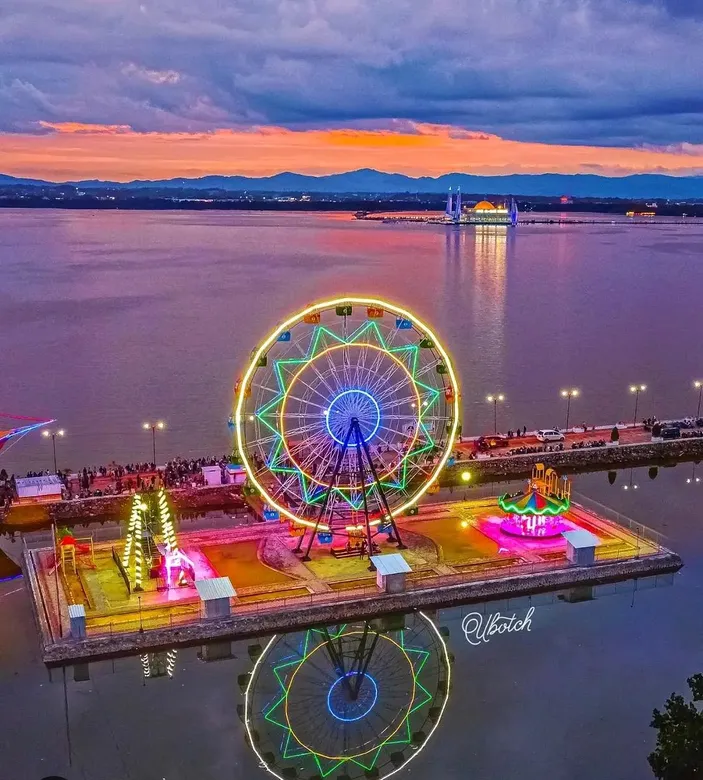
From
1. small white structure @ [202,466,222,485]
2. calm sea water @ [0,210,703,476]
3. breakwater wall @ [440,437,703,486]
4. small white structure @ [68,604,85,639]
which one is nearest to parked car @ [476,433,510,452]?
breakwater wall @ [440,437,703,486]

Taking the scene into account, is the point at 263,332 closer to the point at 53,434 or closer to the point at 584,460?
the point at 53,434

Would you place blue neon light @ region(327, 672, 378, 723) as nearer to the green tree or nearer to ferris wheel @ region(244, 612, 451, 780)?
ferris wheel @ region(244, 612, 451, 780)

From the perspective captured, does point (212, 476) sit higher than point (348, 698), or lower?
higher

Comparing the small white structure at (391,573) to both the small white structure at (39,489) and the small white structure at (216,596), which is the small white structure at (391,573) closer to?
the small white structure at (216,596)

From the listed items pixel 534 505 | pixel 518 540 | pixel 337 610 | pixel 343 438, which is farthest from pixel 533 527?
pixel 337 610

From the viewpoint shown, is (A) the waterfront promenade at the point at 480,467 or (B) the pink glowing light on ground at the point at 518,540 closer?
(B) the pink glowing light on ground at the point at 518,540

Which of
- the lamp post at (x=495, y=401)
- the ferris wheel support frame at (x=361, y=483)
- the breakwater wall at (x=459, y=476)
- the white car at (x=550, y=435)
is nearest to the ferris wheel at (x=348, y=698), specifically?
the ferris wheel support frame at (x=361, y=483)
